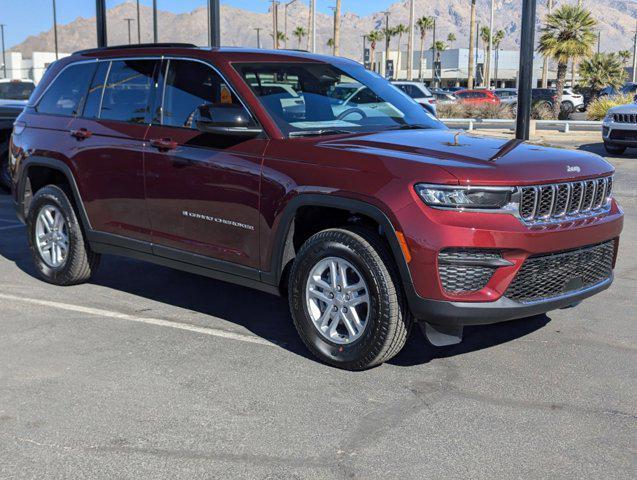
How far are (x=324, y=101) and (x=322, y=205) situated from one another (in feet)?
3.60

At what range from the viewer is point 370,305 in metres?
4.87

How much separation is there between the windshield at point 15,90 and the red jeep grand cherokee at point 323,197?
13449 mm

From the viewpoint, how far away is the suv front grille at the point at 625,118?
723 inches

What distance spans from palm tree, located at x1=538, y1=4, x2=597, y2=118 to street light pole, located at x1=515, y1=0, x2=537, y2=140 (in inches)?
1137

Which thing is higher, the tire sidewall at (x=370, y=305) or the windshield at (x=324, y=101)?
the windshield at (x=324, y=101)

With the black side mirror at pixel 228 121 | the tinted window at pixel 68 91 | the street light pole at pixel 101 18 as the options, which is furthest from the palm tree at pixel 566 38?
the black side mirror at pixel 228 121

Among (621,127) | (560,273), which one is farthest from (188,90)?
(621,127)

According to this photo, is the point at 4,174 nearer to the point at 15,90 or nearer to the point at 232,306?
the point at 15,90

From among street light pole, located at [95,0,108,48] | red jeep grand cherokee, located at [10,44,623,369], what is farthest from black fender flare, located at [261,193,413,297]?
street light pole, located at [95,0,108,48]

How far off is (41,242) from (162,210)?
180 cm

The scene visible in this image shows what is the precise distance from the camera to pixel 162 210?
6.03 m

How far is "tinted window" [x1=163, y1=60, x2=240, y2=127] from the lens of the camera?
5.85 meters

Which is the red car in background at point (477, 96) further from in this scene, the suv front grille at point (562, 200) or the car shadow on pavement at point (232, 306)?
the suv front grille at point (562, 200)

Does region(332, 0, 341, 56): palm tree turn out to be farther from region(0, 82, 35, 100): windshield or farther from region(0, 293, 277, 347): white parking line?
region(0, 293, 277, 347): white parking line
